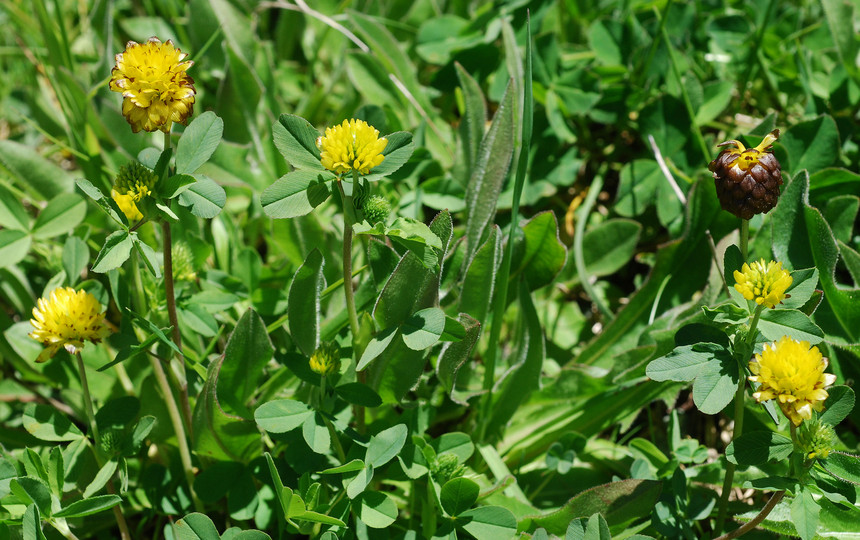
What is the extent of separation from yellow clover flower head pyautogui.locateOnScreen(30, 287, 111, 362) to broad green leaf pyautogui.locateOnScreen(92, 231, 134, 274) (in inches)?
11.0

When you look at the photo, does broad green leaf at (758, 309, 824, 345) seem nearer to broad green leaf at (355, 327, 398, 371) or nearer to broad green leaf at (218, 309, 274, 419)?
broad green leaf at (355, 327, 398, 371)

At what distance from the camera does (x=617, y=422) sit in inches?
95.0

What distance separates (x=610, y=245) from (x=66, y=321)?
1.77 m

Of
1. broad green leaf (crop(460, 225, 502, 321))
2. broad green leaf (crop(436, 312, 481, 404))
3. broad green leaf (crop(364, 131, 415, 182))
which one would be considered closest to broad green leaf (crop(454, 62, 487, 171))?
broad green leaf (crop(460, 225, 502, 321))

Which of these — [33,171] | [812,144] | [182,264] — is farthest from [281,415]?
[812,144]

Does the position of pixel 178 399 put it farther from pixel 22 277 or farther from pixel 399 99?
pixel 399 99

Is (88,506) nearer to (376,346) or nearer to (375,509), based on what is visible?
(375,509)

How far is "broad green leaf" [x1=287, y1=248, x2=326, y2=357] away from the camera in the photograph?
195 cm

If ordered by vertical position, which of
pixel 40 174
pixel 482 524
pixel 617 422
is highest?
pixel 40 174

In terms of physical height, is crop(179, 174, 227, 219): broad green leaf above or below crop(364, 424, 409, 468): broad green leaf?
above

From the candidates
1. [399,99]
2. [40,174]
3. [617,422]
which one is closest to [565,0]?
[399,99]

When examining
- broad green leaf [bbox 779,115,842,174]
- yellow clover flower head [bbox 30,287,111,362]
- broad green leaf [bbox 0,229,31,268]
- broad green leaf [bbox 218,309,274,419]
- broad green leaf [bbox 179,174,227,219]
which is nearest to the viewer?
broad green leaf [bbox 179,174,227,219]

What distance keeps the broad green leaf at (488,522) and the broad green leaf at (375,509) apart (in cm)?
18

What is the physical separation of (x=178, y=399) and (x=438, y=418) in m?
0.77
